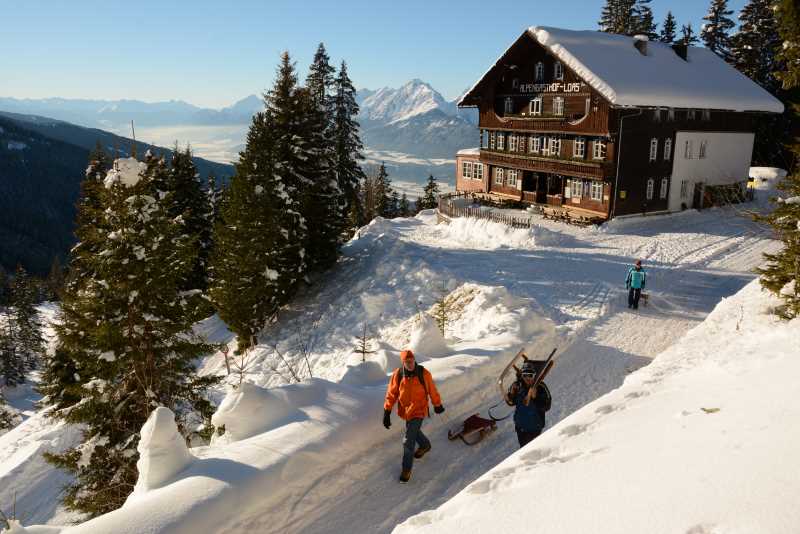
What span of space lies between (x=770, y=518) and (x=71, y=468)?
13243mm

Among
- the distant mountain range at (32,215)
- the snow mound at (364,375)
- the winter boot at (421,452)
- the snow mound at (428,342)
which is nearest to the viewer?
the winter boot at (421,452)

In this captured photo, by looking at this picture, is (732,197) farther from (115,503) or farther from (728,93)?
(115,503)

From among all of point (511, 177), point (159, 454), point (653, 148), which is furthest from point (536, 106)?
point (159, 454)

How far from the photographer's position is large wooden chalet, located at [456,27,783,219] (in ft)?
102

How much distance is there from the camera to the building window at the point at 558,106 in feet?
110

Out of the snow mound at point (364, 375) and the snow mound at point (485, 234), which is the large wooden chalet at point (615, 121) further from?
the snow mound at point (364, 375)

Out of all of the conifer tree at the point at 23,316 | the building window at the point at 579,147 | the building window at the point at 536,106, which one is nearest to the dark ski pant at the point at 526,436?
Result: the building window at the point at 579,147

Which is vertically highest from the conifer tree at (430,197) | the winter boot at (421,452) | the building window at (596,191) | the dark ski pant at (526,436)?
the building window at (596,191)

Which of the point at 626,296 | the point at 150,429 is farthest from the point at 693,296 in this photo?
the point at 150,429

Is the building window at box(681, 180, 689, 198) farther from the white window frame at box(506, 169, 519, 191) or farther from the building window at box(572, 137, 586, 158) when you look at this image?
the white window frame at box(506, 169, 519, 191)

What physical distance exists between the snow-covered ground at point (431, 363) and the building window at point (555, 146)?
5.39 m

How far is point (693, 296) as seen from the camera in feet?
62.2

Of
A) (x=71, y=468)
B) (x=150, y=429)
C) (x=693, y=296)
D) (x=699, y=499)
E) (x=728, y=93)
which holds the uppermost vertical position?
(x=728, y=93)

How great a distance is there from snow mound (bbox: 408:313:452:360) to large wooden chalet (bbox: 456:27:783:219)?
21.7 metres
